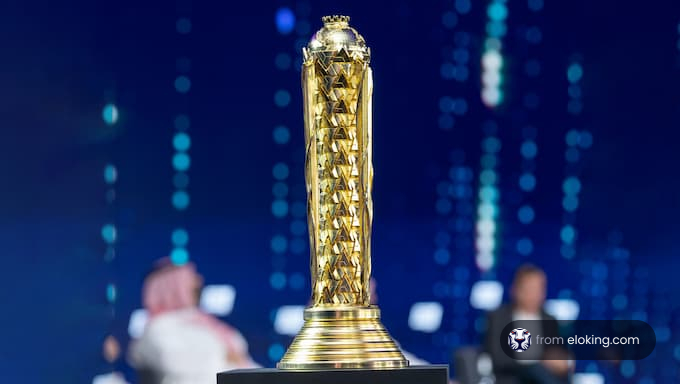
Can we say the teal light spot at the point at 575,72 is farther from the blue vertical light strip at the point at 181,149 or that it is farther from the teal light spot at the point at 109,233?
the teal light spot at the point at 109,233

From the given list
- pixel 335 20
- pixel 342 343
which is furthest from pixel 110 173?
pixel 342 343

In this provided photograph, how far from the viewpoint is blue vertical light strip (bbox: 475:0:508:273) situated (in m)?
3.91

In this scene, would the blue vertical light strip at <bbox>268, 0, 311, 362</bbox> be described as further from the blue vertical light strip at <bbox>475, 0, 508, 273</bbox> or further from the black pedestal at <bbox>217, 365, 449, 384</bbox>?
the black pedestal at <bbox>217, 365, 449, 384</bbox>

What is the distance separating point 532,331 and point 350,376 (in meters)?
1.72

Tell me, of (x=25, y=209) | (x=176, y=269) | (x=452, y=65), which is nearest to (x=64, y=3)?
(x=25, y=209)

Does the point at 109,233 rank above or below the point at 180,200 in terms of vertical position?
below

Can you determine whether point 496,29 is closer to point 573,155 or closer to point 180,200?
point 573,155

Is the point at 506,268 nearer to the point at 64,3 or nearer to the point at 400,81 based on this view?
the point at 400,81

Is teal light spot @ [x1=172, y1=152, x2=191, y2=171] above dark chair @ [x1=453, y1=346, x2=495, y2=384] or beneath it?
above

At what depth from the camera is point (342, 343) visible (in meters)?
2.41

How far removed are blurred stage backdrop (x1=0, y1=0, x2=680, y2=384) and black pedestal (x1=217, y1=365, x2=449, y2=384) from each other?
5.03 ft

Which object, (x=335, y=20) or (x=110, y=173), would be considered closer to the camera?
(x=335, y=20)

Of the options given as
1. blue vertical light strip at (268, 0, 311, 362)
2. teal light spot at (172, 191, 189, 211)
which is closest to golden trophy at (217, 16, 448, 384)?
blue vertical light strip at (268, 0, 311, 362)

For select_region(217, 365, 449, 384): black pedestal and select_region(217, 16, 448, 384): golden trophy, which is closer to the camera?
select_region(217, 365, 449, 384): black pedestal
